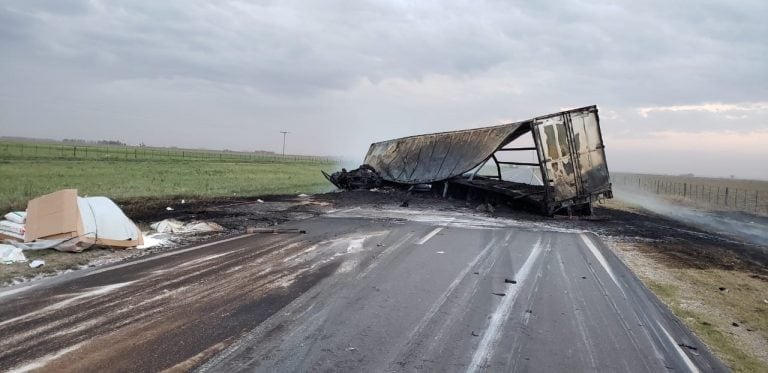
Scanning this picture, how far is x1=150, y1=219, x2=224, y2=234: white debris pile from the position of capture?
10688 millimetres

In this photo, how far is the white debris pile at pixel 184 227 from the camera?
1069cm

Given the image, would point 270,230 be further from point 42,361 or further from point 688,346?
point 688,346

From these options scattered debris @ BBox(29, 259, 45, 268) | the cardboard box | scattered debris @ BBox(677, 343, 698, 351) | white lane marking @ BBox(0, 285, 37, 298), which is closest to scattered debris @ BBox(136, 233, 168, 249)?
the cardboard box

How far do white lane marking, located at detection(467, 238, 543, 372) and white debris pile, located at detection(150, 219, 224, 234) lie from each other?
22.3 ft

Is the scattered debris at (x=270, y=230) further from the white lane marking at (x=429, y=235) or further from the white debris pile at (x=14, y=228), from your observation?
the white debris pile at (x=14, y=228)

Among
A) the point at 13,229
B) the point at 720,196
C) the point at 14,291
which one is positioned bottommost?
the point at 14,291

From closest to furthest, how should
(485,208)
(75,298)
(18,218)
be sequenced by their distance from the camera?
(75,298)
(18,218)
(485,208)

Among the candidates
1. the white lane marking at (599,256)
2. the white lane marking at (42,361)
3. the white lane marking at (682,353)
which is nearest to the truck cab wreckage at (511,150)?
the white lane marking at (599,256)

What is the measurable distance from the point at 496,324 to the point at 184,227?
26.3 ft

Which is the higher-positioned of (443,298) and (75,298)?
(443,298)

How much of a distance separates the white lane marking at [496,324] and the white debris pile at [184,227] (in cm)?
680

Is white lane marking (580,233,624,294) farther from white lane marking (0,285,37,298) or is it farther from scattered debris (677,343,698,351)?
white lane marking (0,285,37,298)

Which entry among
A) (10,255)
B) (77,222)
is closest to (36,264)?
(10,255)

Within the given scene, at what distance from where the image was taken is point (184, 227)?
11086 mm
